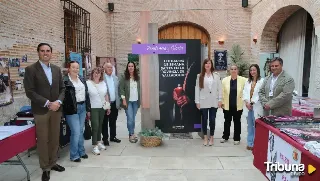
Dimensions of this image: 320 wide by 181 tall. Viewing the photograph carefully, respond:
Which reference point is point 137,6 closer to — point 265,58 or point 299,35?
point 265,58

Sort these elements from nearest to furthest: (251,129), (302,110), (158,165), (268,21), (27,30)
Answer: (158,165), (302,110), (251,129), (27,30), (268,21)

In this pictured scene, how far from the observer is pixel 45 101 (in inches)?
139

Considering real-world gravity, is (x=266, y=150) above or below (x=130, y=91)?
below

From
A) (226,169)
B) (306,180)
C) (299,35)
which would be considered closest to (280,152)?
(306,180)

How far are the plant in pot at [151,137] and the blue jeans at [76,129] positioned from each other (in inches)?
45.5

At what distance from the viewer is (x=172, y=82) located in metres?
5.34

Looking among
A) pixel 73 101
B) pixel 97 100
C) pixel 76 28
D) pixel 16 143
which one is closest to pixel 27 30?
pixel 97 100

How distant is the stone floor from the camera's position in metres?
3.74

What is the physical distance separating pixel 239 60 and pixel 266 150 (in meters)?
8.99

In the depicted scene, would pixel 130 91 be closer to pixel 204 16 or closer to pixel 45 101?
pixel 45 101

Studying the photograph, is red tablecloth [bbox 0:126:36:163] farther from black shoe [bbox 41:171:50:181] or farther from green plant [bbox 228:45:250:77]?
green plant [bbox 228:45:250:77]

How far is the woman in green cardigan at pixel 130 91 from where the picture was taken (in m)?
5.29

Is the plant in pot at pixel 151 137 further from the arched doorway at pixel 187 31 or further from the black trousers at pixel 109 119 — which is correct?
the arched doorway at pixel 187 31

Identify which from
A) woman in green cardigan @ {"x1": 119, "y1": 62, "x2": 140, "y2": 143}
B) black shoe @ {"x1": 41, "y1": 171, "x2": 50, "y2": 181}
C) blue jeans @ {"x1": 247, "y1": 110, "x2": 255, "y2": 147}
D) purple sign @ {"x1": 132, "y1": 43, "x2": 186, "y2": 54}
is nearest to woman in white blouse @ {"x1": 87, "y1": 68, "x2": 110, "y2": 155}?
woman in green cardigan @ {"x1": 119, "y1": 62, "x2": 140, "y2": 143}
